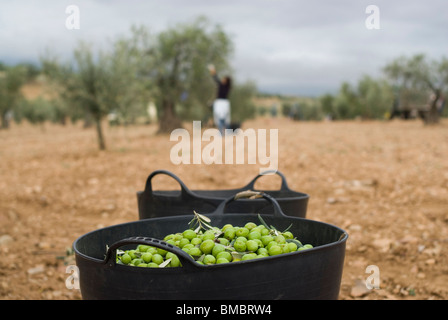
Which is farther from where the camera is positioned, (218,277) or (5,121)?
(5,121)

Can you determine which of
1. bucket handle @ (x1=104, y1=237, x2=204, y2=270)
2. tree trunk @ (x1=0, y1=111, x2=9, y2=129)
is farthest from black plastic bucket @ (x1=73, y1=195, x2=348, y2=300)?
tree trunk @ (x1=0, y1=111, x2=9, y2=129)

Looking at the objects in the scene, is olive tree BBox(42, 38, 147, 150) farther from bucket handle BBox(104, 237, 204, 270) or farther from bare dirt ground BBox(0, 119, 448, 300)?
bucket handle BBox(104, 237, 204, 270)

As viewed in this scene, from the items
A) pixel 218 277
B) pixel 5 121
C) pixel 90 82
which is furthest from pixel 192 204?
pixel 5 121

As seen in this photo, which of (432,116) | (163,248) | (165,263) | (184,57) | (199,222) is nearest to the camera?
(163,248)

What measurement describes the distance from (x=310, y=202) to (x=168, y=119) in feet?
53.8

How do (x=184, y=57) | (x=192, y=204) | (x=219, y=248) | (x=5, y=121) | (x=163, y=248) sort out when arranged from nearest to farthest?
(x=163, y=248) → (x=219, y=248) → (x=192, y=204) → (x=184, y=57) → (x=5, y=121)

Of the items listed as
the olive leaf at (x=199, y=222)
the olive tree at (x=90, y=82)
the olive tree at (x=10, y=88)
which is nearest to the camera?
the olive leaf at (x=199, y=222)

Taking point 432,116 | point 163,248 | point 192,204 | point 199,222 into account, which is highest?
point 163,248

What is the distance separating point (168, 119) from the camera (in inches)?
896

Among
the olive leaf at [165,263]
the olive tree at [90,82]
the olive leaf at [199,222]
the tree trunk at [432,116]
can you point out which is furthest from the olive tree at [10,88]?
the olive leaf at [165,263]

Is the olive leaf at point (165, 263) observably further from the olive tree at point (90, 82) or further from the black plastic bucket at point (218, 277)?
the olive tree at point (90, 82)

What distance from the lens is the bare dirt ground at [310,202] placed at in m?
4.38

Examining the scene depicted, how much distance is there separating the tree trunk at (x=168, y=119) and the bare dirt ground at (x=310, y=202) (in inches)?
356

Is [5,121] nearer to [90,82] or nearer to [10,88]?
[10,88]
